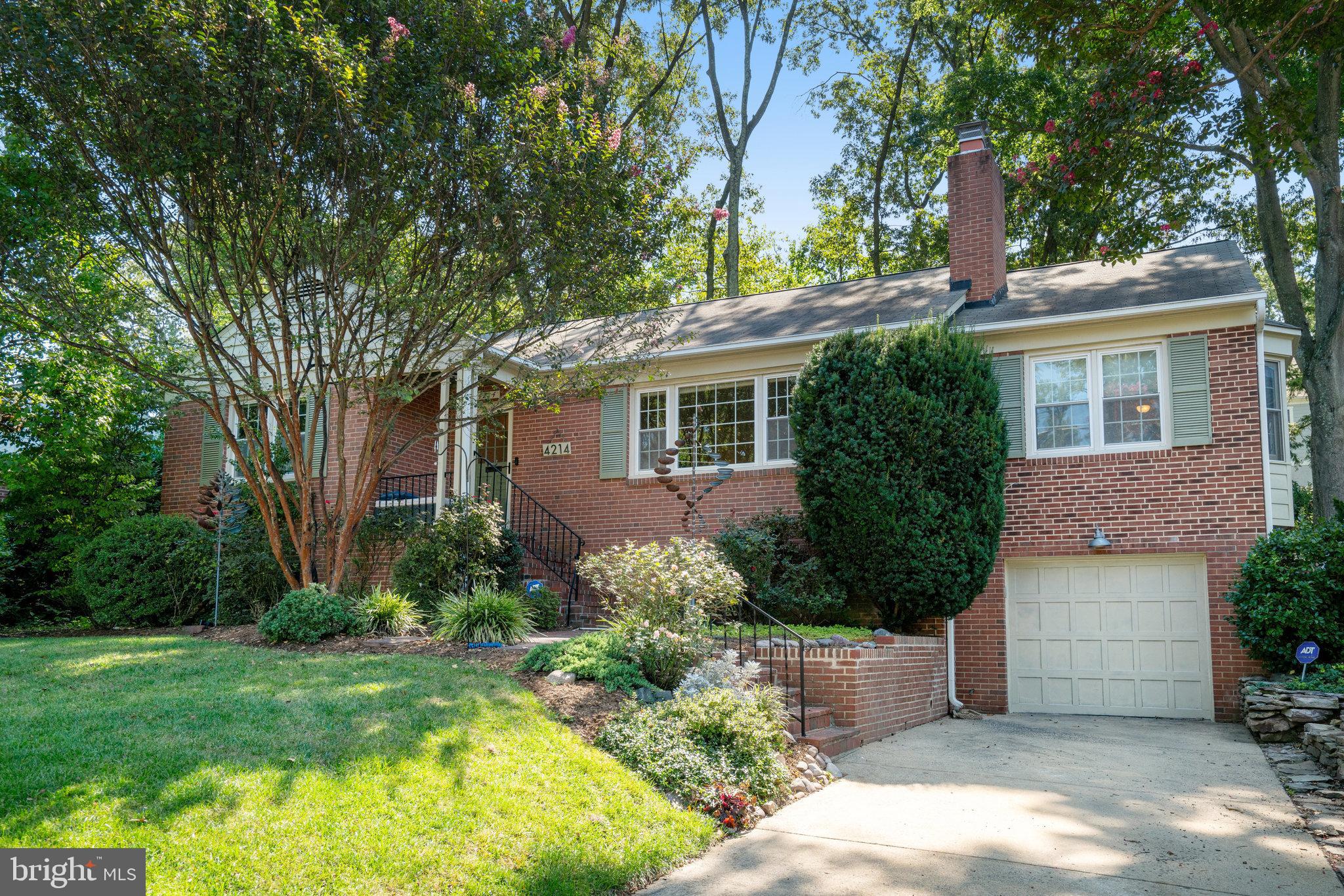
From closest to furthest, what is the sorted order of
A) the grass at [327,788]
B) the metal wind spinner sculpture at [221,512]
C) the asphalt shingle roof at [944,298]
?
the grass at [327,788], the asphalt shingle roof at [944,298], the metal wind spinner sculpture at [221,512]

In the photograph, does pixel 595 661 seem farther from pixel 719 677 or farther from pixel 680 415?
pixel 680 415

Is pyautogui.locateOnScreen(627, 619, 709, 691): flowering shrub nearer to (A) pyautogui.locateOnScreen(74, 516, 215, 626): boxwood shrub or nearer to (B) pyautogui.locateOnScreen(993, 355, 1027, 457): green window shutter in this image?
(B) pyautogui.locateOnScreen(993, 355, 1027, 457): green window shutter

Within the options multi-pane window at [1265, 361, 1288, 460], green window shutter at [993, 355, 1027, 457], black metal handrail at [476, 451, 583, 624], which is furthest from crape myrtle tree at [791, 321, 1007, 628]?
black metal handrail at [476, 451, 583, 624]

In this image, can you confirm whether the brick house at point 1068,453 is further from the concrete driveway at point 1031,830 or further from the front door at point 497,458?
the concrete driveway at point 1031,830

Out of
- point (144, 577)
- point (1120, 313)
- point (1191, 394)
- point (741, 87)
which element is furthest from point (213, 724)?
point (741, 87)

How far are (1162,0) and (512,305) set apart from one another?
Result: 6.90 m

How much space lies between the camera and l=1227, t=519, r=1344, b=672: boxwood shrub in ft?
29.8

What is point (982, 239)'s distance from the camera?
13.0 metres

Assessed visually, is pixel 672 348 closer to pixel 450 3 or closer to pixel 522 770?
pixel 450 3

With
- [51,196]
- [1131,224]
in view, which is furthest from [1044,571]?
[51,196]

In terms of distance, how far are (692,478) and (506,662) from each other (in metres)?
5.06

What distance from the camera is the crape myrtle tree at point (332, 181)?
845cm

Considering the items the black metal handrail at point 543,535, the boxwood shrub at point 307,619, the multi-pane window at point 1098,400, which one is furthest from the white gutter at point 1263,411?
the boxwood shrub at point 307,619

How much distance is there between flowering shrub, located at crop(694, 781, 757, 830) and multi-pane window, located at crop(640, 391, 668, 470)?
7.47 m
